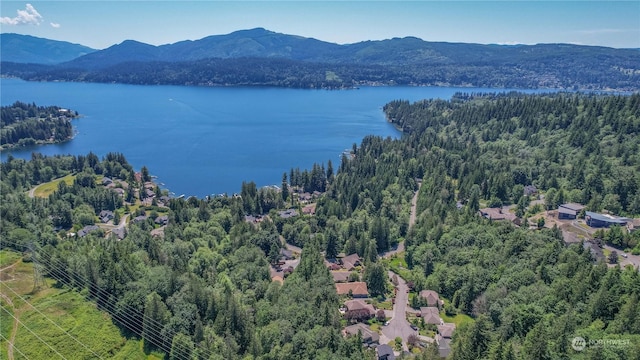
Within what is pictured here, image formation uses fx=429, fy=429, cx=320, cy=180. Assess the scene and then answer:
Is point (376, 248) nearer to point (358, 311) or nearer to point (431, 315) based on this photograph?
point (358, 311)

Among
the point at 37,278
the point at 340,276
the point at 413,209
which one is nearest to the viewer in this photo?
the point at 37,278

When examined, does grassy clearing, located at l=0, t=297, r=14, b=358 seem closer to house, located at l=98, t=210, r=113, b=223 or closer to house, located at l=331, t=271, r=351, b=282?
house, located at l=98, t=210, r=113, b=223

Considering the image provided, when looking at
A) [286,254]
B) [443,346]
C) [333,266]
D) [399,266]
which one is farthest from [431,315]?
[286,254]

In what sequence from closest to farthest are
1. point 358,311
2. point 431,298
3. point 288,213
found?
point 358,311 → point 431,298 → point 288,213

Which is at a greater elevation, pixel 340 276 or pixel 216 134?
pixel 216 134

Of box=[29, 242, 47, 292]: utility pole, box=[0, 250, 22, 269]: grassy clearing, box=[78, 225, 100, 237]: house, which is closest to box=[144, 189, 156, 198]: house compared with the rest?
box=[78, 225, 100, 237]: house

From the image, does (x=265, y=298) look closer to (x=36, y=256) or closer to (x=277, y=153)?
(x=36, y=256)

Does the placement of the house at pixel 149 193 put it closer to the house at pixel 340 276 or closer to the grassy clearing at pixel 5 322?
the grassy clearing at pixel 5 322
